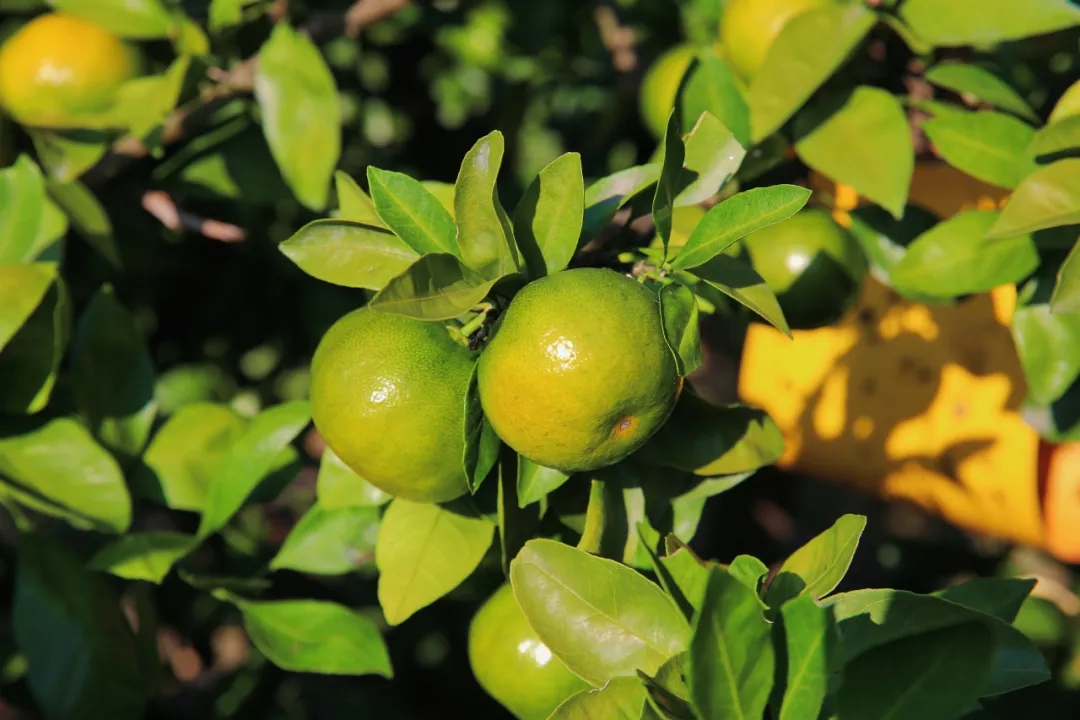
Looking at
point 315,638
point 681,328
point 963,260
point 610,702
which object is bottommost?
point 315,638

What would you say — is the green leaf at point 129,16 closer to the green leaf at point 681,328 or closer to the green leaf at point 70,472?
the green leaf at point 70,472

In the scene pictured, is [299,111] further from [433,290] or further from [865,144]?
[865,144]

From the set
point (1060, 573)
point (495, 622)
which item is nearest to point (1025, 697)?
point (1060, 573)

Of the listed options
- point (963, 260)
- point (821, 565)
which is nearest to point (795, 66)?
point (963, 260)

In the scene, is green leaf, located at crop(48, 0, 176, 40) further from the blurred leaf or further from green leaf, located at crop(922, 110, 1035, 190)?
green leaf, located at crop(922, 110, 1035, 190)

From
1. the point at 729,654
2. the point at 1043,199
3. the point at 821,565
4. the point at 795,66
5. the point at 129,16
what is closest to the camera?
the point at 729,654

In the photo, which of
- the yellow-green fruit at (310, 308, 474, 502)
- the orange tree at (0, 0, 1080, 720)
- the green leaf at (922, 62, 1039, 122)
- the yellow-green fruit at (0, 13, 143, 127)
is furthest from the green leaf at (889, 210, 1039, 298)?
the yellow-green fruit at (0, 13, 143, 127)

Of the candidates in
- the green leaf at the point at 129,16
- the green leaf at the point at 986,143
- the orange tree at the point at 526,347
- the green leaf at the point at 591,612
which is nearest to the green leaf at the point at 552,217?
the orange tree at the point at 526,347

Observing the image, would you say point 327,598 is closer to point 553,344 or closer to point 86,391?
point 86,391
